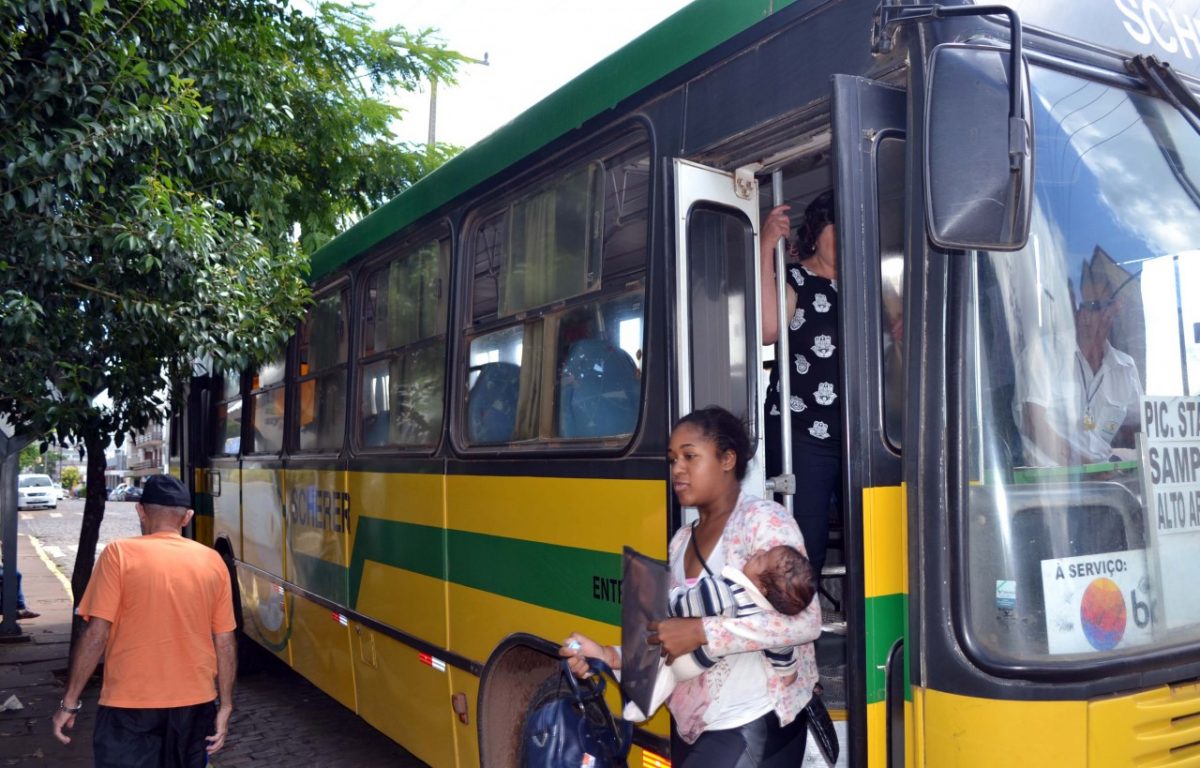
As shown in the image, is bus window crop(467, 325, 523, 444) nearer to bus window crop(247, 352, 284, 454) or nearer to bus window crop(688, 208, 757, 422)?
bus window crop(688, 208, 757, 422)

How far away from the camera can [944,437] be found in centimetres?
231

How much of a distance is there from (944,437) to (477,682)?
2462 millimetres

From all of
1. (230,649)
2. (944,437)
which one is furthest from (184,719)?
(944,437)

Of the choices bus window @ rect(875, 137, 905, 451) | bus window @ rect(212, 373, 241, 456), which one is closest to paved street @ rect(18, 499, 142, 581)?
bus window @ rect(212, 373, 241, 456)

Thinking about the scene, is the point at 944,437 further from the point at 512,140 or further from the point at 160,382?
the point at 160,382

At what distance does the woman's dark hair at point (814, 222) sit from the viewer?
324cm

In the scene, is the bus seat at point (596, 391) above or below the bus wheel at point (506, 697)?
above

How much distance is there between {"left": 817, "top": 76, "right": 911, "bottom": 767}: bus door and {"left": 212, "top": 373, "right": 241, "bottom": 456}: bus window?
6349 mm

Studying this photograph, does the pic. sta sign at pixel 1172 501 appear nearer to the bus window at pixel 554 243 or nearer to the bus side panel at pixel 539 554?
the bus side panel at pixel 539 554

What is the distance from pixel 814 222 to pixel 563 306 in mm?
918

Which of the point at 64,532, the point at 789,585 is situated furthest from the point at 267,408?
the point at 64,532

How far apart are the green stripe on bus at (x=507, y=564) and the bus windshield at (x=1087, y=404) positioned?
1.33 m

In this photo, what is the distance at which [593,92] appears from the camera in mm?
3520

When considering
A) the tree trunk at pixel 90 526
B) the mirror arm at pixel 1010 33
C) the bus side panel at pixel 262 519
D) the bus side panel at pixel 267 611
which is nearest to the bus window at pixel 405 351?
the bus side panel at pixel 262 519
